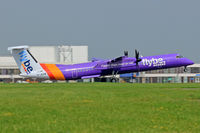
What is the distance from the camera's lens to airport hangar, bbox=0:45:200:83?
121 metres

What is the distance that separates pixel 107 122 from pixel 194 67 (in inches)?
5006

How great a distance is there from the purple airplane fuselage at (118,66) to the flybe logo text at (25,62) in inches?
91.1

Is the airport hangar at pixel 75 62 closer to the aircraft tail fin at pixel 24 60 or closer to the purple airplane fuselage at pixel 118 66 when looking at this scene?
the purple airplane fuselage at pixel 118 66

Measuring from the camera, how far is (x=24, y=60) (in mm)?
51781

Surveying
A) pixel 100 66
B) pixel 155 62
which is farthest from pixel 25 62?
pixel 155 62

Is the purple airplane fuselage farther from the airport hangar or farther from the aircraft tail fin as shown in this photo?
the airport hangar

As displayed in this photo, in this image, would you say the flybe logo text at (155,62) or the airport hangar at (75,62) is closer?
the flybe logo text at (155,62)

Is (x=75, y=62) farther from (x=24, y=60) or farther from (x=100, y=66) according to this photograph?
(x=24, y=60)

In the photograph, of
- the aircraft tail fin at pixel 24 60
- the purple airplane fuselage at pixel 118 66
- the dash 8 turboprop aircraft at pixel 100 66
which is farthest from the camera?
the purple airplane fuselage at pixel 118 66

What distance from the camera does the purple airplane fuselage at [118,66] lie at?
53.9 metres

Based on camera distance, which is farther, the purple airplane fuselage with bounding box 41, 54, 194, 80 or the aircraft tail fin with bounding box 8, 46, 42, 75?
the purple airplane fuselage with bounding box 41, 54, 194, 80

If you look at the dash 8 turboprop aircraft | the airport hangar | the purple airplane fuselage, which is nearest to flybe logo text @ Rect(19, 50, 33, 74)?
the dash 8 turboprop aircraft

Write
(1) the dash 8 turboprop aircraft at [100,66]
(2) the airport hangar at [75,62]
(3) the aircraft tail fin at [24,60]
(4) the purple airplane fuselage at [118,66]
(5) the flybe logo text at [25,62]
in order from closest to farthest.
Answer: (3) the aircraft tail fin at [24,60] → (5) the flybe logo text at [25,62] → (1) the dash 8 turboprop aircraft at [100,66] → (4) the purple airplane fuselage at [118,66] → (2) the airport hangar at [75,62]

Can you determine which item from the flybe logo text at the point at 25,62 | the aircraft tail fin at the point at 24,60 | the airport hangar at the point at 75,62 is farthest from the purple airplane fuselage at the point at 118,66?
the airport hangar at the point at 75,62
